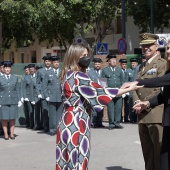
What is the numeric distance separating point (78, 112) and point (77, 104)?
0.09 meters

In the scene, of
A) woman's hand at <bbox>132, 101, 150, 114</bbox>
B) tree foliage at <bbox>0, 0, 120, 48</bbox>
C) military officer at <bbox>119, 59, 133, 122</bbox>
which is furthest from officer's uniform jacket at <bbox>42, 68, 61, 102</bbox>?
tree foliage at <bbox>0, 0, 120, 48</bbox>

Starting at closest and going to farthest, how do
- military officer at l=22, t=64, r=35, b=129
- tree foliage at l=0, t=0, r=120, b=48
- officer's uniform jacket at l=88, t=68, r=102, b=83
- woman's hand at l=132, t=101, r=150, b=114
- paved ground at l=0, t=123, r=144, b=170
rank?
woman's hand at l=132, t=101, r=150, b=114 → paved ground at l=0, t=123, r=144, b=170 → officer's uniform jacket at l=88, t=68, r=102, b=83 → military officer at l=22, t=64, r=35, b=129 → tree foliage at l=0, t=0, r=120, b=48

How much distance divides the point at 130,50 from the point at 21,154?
91.7ft

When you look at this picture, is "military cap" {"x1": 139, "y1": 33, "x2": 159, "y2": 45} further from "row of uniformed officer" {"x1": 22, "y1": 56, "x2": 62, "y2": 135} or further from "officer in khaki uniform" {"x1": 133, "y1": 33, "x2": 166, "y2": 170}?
"row of uniformed officer" {"x1": 22, "y1": 56, "x2": 62, "y2": 135}

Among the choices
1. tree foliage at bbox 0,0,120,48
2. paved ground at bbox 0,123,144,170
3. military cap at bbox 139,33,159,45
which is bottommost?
paved ground at bbox 0,123,144,170

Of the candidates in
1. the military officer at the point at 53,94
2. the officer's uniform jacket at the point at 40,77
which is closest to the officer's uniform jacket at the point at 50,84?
the military officer at the point at 53,94

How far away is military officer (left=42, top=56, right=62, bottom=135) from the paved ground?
0.41 meters

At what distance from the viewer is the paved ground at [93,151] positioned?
8102 millimetres

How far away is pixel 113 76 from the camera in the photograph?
42.1 feet

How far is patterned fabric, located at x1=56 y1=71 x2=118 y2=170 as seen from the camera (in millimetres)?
5086

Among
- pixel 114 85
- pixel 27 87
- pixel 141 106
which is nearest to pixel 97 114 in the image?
pixel 114 85

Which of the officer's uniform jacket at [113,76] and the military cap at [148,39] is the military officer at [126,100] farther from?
the military cap at [148,39]

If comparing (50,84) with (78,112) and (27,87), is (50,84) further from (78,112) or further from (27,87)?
(78,112)

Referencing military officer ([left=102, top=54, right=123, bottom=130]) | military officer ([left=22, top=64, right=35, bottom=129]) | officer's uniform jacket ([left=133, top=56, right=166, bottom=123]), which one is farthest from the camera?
military officer ([left=22, top=64, right=35, bottom=129])
